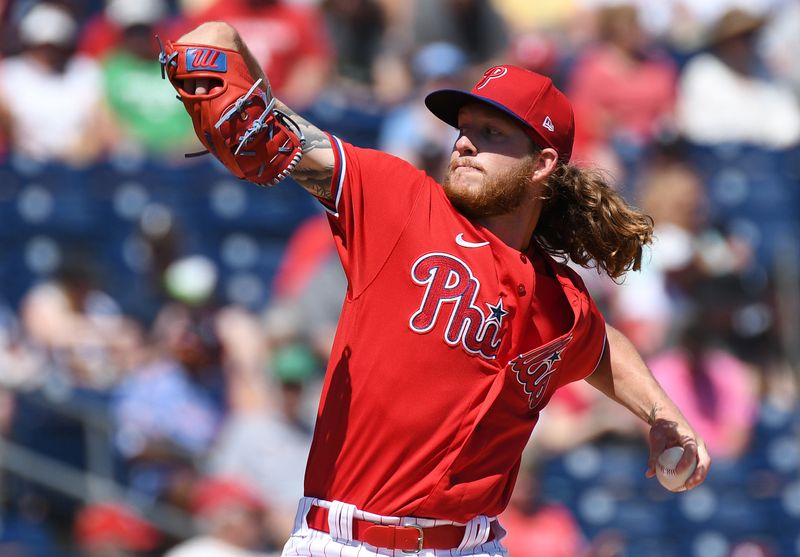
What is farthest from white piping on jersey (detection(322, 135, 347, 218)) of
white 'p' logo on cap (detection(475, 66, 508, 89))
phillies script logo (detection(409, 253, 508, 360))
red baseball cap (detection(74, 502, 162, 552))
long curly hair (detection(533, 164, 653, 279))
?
red baseball cap (detection(74, 502, 162, 552))

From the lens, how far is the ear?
3.41m

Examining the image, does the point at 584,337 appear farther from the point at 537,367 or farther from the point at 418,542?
the point at 418,542

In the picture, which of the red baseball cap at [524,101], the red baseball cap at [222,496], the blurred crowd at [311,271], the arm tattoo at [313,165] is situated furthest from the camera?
the blurred crowd at [311,271]

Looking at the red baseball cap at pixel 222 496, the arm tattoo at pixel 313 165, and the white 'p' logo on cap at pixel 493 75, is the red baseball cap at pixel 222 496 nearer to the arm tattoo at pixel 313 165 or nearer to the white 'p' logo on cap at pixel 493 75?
the arm tattoo at pixel 313 165

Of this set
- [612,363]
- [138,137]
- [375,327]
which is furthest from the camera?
[138,137]

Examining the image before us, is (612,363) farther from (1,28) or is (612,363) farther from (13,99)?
(1,28)

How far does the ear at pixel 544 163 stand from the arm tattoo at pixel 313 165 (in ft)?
1.87

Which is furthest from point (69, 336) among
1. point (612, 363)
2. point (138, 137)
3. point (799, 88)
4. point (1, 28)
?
point (799, 88)

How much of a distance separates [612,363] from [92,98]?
512 cm

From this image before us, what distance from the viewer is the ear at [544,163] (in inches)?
134

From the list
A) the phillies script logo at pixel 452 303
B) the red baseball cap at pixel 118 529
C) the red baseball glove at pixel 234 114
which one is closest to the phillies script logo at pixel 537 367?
the phillies script logo at pixel 452 303

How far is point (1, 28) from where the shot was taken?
891 centimetres

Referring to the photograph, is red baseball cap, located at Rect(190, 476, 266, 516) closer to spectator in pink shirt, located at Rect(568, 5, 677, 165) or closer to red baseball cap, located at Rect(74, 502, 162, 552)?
red baseball cap, located at Rect(74, 502, 162, 552)

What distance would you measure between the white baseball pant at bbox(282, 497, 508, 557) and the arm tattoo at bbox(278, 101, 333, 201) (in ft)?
2.57
